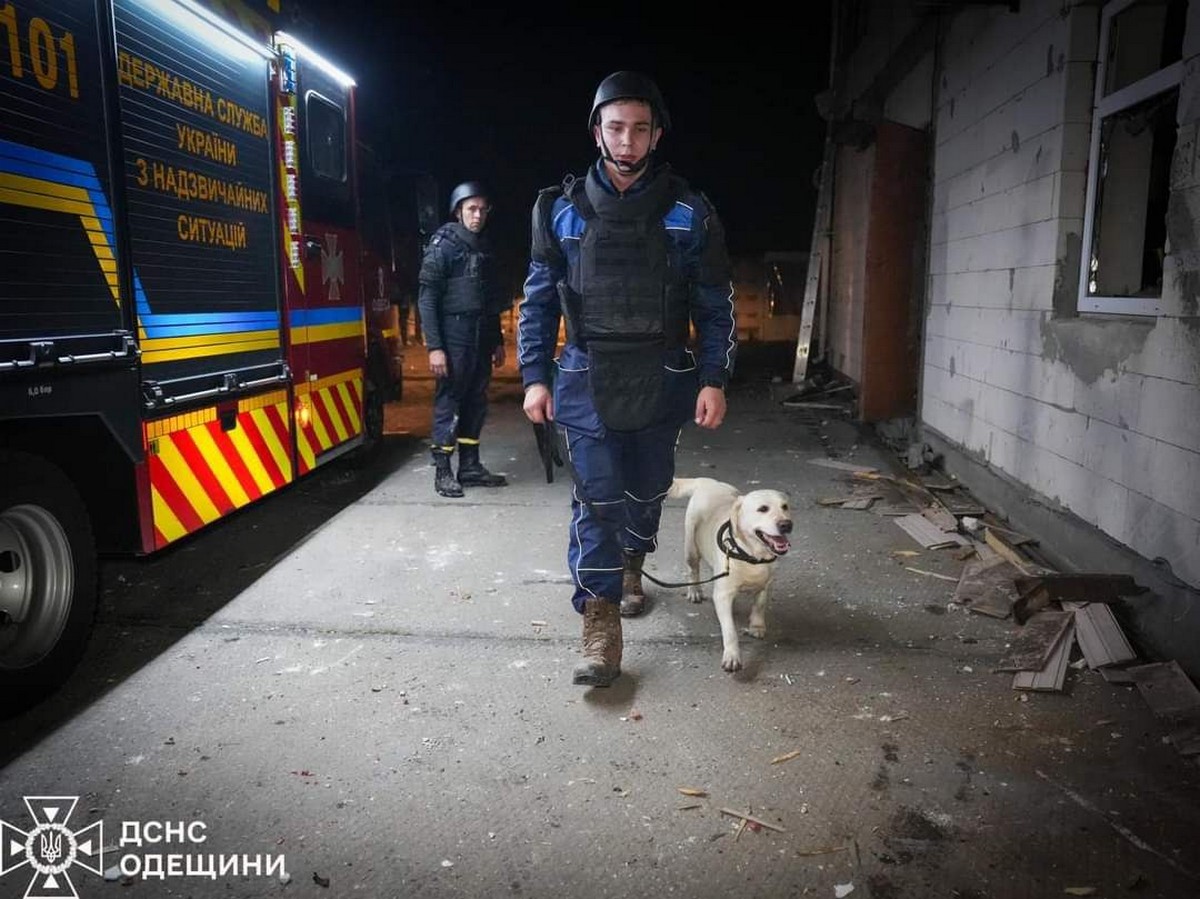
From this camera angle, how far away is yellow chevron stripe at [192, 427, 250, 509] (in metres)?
3.81

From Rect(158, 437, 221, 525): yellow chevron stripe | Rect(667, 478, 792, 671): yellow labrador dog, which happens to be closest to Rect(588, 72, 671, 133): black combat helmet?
Rect(667, 478, 792, 671): yellow labrador dog

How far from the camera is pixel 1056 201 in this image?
451 centimetres

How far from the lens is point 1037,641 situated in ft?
11.5

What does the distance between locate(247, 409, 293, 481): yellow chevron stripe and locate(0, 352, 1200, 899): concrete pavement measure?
2.52 ft

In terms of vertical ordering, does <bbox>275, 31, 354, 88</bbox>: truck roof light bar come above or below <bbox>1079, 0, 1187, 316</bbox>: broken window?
above

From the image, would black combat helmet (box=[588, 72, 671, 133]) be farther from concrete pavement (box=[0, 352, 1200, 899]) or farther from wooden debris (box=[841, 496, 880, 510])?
wooden debris (box=[841, 496, 880, 510])

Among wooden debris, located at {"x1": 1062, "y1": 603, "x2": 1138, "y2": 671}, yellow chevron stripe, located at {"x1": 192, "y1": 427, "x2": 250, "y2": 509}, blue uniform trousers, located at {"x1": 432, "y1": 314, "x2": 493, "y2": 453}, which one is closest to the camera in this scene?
wooden debris, located at {"x1": 1062, "y1": 603, "x2": 1138, "y2": 671}

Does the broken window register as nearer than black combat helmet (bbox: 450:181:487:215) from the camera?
Yes

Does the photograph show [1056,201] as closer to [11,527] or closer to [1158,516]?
[1158,516]

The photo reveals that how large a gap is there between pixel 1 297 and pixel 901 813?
323cm

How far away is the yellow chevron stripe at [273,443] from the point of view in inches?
176

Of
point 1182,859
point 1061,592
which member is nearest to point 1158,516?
point 1061,592

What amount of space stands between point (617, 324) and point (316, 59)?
356 centimetres

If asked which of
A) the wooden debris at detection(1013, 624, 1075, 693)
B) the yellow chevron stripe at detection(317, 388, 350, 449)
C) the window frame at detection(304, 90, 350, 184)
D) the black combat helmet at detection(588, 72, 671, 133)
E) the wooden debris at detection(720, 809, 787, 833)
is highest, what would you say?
the window frame at detection(304, 90, 350, 184)
